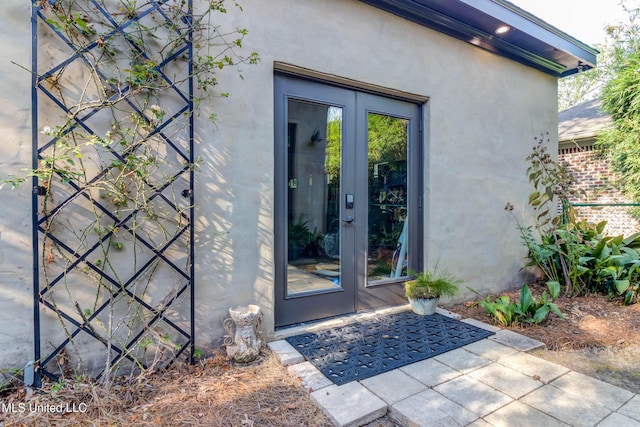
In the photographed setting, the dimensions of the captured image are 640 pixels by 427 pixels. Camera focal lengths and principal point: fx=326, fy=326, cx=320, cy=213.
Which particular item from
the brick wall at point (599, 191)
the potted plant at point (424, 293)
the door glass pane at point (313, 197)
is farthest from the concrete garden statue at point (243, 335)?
the brick wall at point (599, 191)

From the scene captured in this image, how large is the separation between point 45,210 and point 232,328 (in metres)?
1.37

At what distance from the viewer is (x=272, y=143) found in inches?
103

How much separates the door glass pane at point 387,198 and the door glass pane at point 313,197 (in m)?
0.39

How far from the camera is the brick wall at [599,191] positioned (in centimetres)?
660

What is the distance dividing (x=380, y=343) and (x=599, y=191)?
24.4ft

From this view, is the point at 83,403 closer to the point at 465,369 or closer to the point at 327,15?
the point at 465,369

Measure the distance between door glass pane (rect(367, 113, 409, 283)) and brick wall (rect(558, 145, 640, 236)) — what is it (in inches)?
199

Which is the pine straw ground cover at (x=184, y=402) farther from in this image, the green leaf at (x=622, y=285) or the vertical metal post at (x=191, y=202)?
the green leaf at (x=622, y=285)

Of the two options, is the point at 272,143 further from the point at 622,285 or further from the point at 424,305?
the point at 622,285

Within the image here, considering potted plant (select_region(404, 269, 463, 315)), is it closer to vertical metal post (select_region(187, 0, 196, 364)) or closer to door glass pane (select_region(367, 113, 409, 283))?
door glass pane (select_region(367, 113, 409, 283))

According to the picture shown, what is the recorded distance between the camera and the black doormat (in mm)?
2172

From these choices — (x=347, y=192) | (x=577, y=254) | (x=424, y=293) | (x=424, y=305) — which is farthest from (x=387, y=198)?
(x=577, y=254)

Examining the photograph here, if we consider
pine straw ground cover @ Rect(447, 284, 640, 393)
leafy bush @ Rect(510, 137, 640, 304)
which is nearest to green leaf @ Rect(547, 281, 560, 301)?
pine straw ground cover @ Rect(447, 284, 640, 393)

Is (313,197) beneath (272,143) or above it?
beneath
